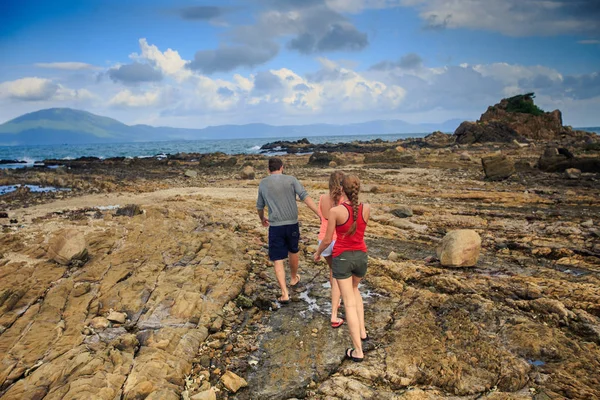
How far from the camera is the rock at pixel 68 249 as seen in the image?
6301mm

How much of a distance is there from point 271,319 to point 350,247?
1.93m

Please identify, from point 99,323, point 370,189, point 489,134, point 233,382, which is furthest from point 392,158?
point 233,382

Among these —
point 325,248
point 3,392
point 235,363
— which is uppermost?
point 325,248

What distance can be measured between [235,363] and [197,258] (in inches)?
117

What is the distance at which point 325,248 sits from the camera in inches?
196

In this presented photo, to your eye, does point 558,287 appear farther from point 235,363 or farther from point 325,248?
point 235,363

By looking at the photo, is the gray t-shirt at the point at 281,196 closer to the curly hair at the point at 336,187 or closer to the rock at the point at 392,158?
the curly hair at the point at 336,187

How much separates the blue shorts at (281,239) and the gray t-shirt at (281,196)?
9 centimetres

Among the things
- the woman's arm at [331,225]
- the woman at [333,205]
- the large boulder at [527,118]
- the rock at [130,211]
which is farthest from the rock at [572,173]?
the large boulder at [527,118]

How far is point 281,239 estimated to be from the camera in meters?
6.07

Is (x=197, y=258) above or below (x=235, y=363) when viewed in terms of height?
above

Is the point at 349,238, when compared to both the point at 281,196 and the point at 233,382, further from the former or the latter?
the point at 233,382

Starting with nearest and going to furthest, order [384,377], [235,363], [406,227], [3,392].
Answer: [3,392], [384,377], [235,363], [406,227]

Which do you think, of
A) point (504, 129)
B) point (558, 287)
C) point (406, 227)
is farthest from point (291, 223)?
point (504, 129)
